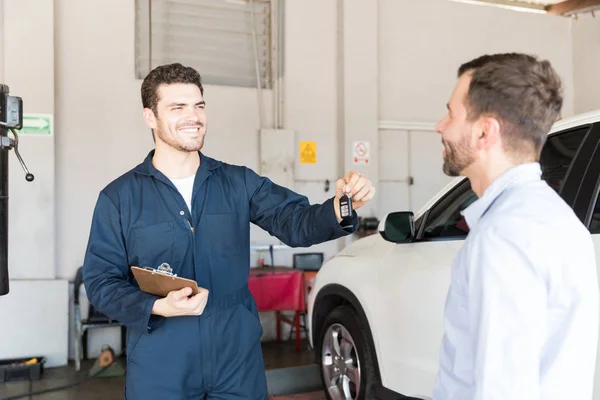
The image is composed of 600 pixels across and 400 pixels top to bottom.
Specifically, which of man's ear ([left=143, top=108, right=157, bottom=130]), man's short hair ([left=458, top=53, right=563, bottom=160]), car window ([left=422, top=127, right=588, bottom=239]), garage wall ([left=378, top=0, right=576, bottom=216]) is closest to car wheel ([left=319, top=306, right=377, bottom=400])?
car window ([left=422, top=127, right=588, bottom=239])

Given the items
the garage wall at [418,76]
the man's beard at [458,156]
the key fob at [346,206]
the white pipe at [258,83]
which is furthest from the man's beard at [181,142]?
the garage wall at [418,76]

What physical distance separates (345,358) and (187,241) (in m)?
1.69

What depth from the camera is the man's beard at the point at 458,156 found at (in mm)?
1219

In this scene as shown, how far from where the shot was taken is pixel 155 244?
1859 millimetres

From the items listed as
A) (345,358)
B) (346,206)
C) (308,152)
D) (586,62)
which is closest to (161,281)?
(346,206)

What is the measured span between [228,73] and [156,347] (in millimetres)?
4772

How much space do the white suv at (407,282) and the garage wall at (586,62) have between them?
5705 mm

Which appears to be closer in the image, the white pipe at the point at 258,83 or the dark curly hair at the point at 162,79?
the dark curly hair at the point at 162,79

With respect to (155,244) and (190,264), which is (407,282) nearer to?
(190,264)

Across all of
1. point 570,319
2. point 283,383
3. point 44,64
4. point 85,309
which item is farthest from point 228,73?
point 570,319

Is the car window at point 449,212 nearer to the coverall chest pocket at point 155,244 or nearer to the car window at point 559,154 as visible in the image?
the car window at point 559,154

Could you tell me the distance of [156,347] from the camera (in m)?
1.79

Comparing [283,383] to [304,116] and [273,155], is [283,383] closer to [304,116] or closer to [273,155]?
[273,155]

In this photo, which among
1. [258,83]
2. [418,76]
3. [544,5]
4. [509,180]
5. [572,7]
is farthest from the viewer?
[544,5]
